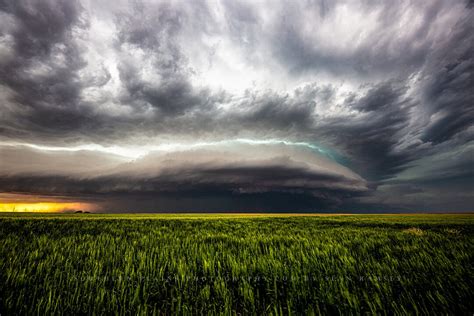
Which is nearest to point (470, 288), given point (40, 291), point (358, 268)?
point (358, 268)

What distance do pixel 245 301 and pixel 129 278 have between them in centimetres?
210

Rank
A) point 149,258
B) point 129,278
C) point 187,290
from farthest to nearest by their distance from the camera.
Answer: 1. point 149,258
2. point 129,278
3. point 187,290

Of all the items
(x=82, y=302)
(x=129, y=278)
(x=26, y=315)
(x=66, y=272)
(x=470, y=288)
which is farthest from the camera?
(x=66, y=272)

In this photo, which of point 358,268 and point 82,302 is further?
point 358,268

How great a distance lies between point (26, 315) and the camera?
251 cm

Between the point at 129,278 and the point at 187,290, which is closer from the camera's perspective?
the point at 187,290

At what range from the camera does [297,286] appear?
3.52 meters

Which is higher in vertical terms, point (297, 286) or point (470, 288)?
point (470, 288)

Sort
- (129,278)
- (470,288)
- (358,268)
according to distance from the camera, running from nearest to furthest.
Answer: (470,288) → (129,278) → (358,268)

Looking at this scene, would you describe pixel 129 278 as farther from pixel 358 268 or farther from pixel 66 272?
pixel 358 268

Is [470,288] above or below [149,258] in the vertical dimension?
above

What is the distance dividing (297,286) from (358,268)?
5.62 ft

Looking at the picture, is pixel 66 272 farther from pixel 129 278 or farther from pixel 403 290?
pixel 403 290

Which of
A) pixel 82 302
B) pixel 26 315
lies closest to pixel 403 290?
pixel 82 302
